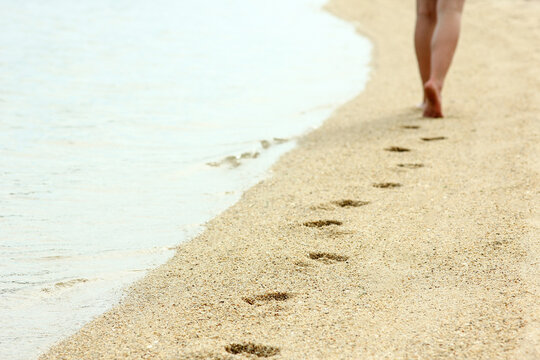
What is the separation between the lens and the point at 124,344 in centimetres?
173

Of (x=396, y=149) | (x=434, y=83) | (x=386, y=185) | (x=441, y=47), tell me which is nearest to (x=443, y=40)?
(x=441, y=47)

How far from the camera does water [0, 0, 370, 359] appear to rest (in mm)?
2209

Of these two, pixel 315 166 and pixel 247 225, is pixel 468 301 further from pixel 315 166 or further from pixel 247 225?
pixel 315 166

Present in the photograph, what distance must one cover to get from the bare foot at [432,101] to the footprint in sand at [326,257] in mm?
1814

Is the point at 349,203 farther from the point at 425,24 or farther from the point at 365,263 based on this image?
the point at 425,24

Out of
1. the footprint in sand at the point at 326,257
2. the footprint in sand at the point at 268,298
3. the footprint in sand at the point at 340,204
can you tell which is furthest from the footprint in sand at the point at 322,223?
the footprint in sand at the point at 268,298

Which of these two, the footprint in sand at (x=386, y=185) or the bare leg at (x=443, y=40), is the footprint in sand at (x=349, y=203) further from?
the bare leg at (x=443, y=40)

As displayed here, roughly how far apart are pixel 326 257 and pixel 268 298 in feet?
1.02

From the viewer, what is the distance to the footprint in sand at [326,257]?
2.15 metres

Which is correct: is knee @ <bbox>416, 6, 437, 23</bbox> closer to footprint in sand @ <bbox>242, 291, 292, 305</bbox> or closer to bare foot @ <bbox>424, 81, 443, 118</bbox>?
bare foot @ <bbox>424, 81, 443, 118</bbox>

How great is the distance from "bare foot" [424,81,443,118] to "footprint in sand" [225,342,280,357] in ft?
7.82

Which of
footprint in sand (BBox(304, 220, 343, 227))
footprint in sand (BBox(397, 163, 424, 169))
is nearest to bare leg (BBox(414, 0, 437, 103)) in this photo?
footprint in sand (BBox(397, 163, 424, 169))

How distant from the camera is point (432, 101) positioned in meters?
3.85

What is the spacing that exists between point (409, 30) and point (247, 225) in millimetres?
5803
